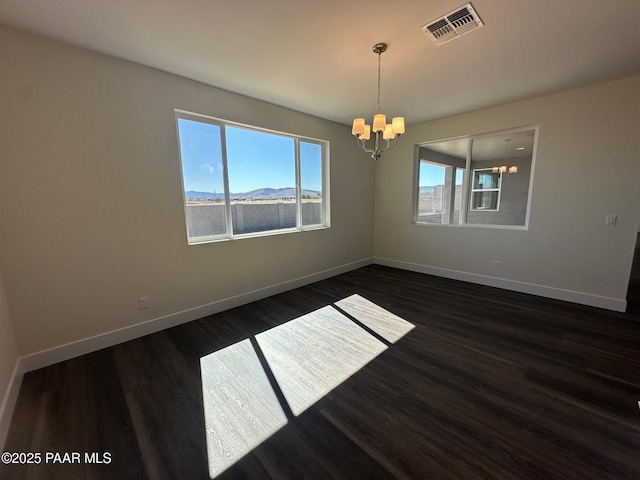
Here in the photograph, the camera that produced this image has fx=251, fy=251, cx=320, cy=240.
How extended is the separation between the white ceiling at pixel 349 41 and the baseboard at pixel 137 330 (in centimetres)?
264

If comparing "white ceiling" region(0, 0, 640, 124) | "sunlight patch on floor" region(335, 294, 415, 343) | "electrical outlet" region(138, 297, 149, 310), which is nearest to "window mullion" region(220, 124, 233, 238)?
"white ceiling" region(0, 0, 640, 124)

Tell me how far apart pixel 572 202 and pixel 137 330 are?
5516 mm

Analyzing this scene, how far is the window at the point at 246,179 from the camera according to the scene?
3016 mm

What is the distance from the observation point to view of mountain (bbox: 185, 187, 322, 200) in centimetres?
307

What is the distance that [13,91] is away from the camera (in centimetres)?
195

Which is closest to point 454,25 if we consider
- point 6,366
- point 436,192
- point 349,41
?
point 349,41

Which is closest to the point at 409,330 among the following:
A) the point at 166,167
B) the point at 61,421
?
the point at 61,421

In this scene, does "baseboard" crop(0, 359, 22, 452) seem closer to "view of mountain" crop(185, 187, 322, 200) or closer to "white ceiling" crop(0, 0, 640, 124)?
"view of mountain" crop(185, 187, 322, 200)

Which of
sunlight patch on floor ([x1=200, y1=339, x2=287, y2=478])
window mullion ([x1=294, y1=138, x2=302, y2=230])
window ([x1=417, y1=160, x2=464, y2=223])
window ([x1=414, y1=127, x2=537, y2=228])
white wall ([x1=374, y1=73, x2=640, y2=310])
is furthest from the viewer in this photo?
window ([x1=417, y1=160, x2=464, y2=223])

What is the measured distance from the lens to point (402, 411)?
1.73 meters

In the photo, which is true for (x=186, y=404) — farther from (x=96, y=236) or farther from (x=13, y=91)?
(x=13, y=91)

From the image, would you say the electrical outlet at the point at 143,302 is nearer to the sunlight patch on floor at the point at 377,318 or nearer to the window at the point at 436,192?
the sunlight patch on floor at the point at 377,318

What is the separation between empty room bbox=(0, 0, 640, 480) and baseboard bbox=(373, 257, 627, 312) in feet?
0.09

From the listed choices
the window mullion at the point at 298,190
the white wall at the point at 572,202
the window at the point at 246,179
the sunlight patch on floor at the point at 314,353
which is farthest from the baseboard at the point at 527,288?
the sunlight patch on floor at the point at 314,353
